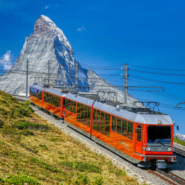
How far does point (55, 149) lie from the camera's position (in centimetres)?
1510

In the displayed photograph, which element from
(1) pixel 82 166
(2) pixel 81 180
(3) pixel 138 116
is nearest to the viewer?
(2) pixel 81 180

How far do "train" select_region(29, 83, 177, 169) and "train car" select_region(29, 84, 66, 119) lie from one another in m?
5.47

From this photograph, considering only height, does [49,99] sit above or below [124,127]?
above

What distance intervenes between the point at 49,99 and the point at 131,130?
1745cm

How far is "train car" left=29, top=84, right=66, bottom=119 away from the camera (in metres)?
25.5

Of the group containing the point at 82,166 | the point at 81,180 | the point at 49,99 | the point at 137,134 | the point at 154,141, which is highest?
the point at 49,99

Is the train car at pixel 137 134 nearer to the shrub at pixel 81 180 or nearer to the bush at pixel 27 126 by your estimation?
the shrub at pixel 81 180

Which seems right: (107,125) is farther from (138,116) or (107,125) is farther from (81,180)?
(81,180)

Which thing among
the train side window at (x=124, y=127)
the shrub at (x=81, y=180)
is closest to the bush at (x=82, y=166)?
the shrub at (x=81, y=180)

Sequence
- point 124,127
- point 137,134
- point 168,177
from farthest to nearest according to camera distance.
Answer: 1. point 124,127
2. point 137,134
3. point 168,177

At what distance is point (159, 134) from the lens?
13070 millimetres

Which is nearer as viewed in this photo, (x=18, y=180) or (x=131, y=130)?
(x=18, y=180)

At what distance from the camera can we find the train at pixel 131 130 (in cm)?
1288

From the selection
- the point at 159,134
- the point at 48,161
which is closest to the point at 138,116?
the point at 159,134
